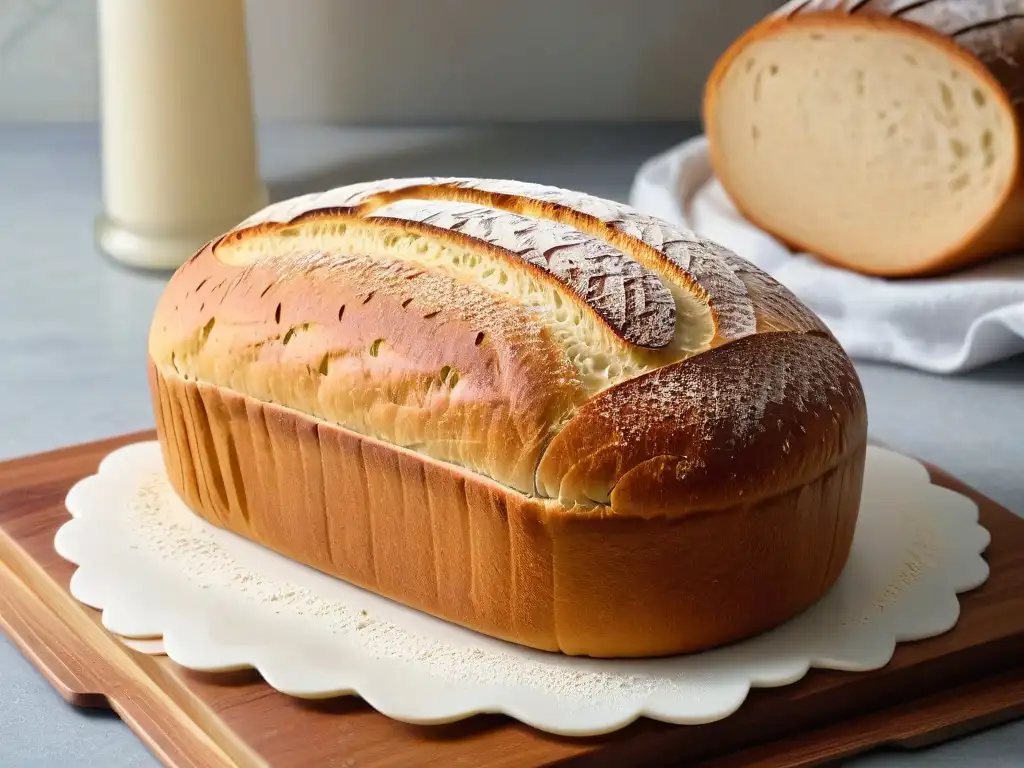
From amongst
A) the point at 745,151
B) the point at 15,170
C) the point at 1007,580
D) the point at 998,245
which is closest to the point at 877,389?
the point at 998,245

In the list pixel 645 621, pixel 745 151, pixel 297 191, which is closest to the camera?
pixel 645 621

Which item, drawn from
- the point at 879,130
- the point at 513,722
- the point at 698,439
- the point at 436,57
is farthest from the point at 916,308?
the point at 436,57

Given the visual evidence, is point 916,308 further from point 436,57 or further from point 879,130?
point 436,57

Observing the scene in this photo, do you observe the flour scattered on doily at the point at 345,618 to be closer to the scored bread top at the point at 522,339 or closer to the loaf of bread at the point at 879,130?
the scored bread top at the point at 522,339

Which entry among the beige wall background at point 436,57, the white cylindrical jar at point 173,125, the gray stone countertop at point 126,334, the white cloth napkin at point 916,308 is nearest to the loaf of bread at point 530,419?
the gray stone countertop at point 126,334

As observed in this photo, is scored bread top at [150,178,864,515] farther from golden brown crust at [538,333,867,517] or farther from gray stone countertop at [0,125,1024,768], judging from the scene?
gray stone countertop at [0,125,1024,768]

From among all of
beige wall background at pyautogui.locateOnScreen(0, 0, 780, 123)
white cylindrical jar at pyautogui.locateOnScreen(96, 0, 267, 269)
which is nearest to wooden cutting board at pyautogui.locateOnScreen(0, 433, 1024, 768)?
white cylindrical jar at pyautogui.locateOnScreen(96, 0, 267, 269)

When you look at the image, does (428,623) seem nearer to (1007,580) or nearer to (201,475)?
(201,475)
